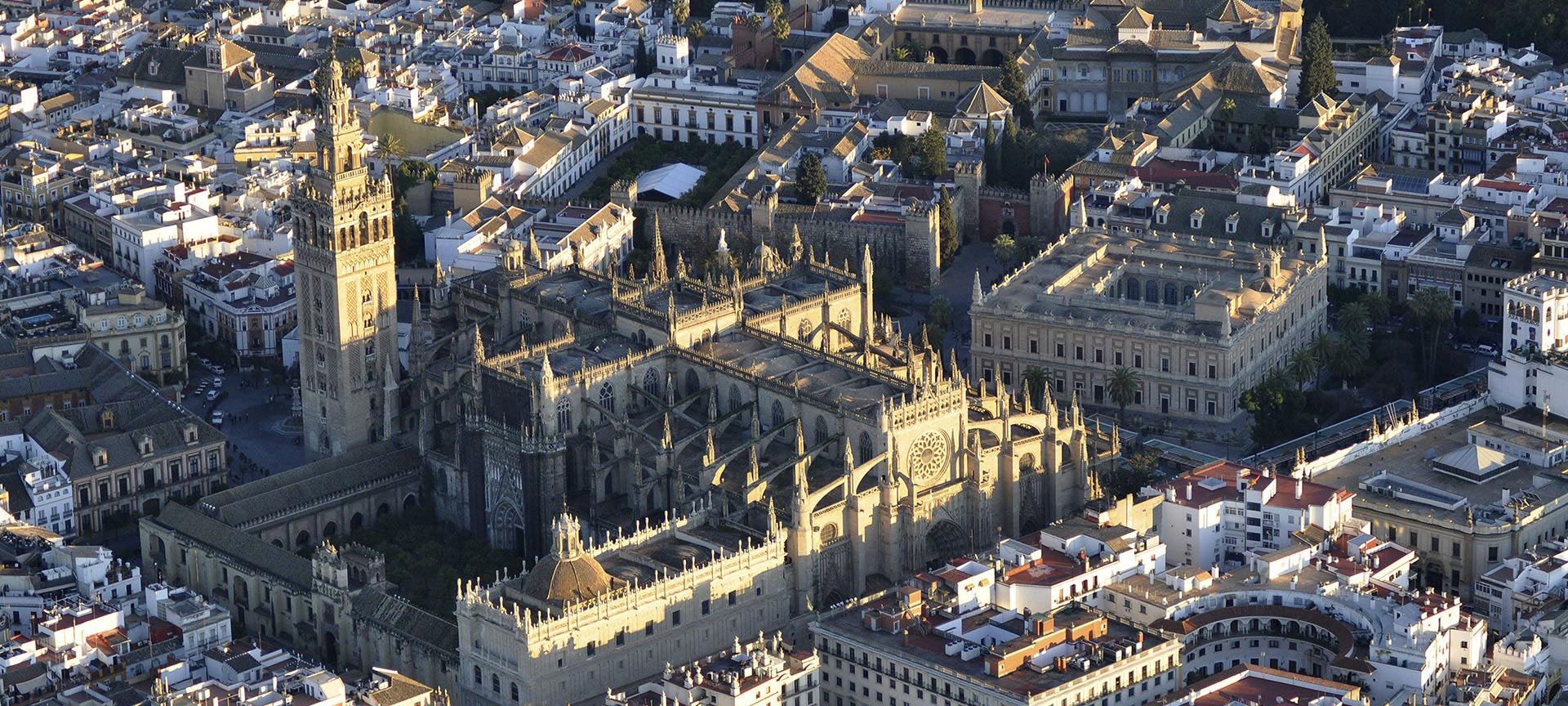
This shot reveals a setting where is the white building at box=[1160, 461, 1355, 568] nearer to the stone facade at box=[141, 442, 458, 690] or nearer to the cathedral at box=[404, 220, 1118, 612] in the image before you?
the cathedral at box=[404, 220, 1118, 612]

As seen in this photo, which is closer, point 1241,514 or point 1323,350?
point 1241,514

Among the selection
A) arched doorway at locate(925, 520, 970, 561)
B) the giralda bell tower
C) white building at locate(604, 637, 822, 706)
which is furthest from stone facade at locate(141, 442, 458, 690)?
arched doorway at locate(925, 520, 970, 561)

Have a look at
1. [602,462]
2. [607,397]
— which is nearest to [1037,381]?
[607,397]

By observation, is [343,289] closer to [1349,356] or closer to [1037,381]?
[1037,381]

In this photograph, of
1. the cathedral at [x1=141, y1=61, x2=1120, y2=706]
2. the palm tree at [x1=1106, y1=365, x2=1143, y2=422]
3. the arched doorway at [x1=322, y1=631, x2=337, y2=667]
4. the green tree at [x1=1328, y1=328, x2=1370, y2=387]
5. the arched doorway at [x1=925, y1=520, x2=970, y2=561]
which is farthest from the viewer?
the green tree at [x1=1328, y1=328, x2=1370, y2=387]

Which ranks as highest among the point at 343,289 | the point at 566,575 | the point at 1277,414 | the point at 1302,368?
the point at 343,289

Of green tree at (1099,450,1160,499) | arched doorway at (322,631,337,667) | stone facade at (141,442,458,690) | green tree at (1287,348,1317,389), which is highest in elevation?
green tree at (1287,348,1317,389)

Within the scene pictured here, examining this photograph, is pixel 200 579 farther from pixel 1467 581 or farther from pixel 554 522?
pixel 1467 581
